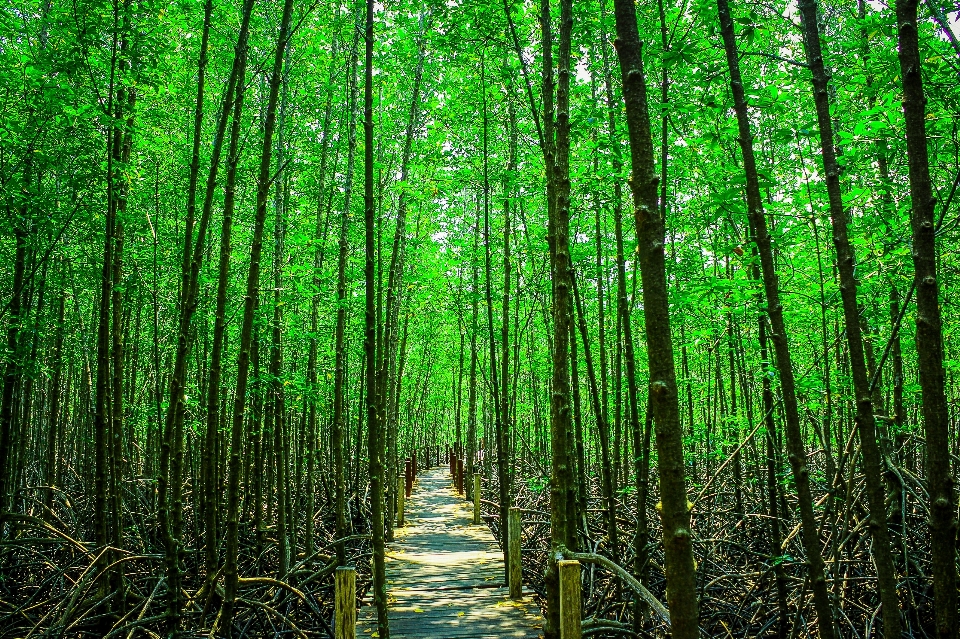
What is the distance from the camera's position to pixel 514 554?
6.28 meters

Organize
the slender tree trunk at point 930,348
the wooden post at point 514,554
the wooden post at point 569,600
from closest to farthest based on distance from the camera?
the slender tree trunk at point 930,348
the wooden post at point 569,600
the wooden post at point 514,554

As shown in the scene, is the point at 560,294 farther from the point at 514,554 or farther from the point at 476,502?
the point at 476,502

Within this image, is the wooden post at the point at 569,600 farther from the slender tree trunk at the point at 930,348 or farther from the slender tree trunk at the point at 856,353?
the slender tree trunk at the point at 930,348

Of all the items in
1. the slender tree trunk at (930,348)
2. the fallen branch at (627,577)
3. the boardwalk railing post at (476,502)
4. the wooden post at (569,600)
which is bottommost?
the boardwalk railing post at (476,502)

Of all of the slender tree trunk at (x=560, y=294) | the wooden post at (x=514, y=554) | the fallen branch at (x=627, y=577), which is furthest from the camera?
the wooden post at (x=514, y=554)

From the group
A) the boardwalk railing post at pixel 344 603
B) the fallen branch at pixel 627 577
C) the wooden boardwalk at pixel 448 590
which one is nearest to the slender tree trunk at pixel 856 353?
the fallen branch at pixel 627 577

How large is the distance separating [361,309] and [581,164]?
3.53 metres

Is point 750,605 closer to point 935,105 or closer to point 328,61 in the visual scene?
point 935,105

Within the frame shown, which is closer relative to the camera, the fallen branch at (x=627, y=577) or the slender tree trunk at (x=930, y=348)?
the slender tree trunk at (x=930, y=348)

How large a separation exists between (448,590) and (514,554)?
100cm

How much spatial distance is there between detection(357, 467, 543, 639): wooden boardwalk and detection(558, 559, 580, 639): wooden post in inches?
65.0

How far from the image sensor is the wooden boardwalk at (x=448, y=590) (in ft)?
17.9

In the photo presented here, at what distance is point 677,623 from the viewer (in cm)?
165

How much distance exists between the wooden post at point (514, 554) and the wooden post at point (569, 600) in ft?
7.99
